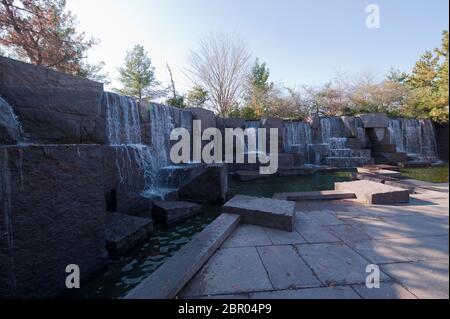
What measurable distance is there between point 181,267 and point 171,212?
2.29 meters

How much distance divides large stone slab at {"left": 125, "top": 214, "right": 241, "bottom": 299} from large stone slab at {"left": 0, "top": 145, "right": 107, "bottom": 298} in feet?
3.31

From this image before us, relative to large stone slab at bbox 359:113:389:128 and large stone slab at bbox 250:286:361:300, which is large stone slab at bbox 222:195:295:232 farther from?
large stone slab at bbox 359:113:389:128

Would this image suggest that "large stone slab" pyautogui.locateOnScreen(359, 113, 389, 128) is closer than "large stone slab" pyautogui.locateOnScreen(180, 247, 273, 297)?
No

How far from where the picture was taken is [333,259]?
7.59ft

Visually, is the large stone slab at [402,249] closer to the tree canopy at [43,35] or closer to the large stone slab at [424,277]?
the large stone slab at [424,277]

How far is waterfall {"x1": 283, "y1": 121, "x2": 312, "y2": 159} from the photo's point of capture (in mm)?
13953

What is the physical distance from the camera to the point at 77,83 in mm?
5070

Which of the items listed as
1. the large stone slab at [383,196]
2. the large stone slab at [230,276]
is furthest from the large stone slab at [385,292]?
the large stone slab at [383,196]

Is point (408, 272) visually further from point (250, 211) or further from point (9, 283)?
point (9, 283)

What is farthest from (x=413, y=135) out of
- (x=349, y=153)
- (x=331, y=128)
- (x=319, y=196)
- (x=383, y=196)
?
(x=319, y=196)

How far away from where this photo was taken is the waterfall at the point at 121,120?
6.40 metres

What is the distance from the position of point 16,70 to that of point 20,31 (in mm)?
12466

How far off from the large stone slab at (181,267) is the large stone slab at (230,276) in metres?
0.08

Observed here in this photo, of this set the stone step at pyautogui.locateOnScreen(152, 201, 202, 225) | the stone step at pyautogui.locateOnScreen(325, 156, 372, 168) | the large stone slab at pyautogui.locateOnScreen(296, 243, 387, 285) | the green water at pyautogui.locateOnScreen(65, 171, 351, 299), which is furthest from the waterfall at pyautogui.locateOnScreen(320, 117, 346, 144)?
the large stone slab at pyautogui.locateOnScreen(296, 243, 387, 285)
